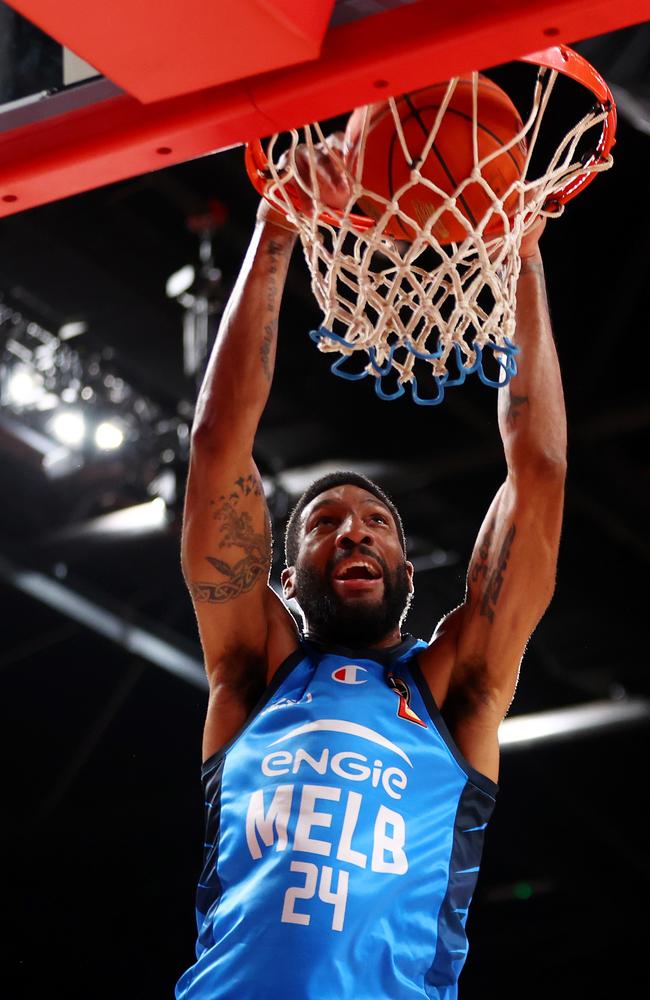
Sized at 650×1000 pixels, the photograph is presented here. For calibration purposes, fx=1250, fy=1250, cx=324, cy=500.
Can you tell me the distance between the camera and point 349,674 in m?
2.30

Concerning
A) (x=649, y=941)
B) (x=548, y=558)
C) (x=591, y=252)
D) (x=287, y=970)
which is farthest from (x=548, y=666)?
(x=287, y=970)

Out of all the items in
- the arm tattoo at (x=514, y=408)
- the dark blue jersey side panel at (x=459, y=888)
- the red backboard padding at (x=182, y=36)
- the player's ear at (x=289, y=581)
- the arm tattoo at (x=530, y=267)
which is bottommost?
the dark blue jersey side panel at (x=459, y=888)

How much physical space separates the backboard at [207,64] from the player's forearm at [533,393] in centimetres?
85

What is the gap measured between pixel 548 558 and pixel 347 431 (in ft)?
9.58

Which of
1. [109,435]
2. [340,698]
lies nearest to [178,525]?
[109,435]

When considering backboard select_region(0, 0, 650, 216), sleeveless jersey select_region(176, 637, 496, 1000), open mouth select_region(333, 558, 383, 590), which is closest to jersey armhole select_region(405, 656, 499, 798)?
sleeveless jersey select_region(176, 637, 496, 1000)

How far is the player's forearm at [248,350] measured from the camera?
7.92ft

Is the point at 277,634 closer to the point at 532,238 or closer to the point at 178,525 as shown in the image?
the point at 532,238

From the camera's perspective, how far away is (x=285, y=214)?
7.75 ft

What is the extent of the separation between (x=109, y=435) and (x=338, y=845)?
140 inches

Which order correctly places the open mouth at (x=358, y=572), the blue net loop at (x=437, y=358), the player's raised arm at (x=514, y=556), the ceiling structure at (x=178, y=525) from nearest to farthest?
the blue net loop at (x=437, y=358) < the player's raised arm at (x=514, y=556) < the open mouth at (x=358, y=572) < the ceiling structure at (x=178, y=525)

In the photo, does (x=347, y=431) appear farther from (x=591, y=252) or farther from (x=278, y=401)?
(x=591, y=252)

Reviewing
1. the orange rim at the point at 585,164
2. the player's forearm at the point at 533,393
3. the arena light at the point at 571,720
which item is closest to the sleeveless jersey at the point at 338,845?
the player's forearm at the point at 533,393

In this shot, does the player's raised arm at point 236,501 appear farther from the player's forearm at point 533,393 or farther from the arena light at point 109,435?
the arena light at point 109,435
